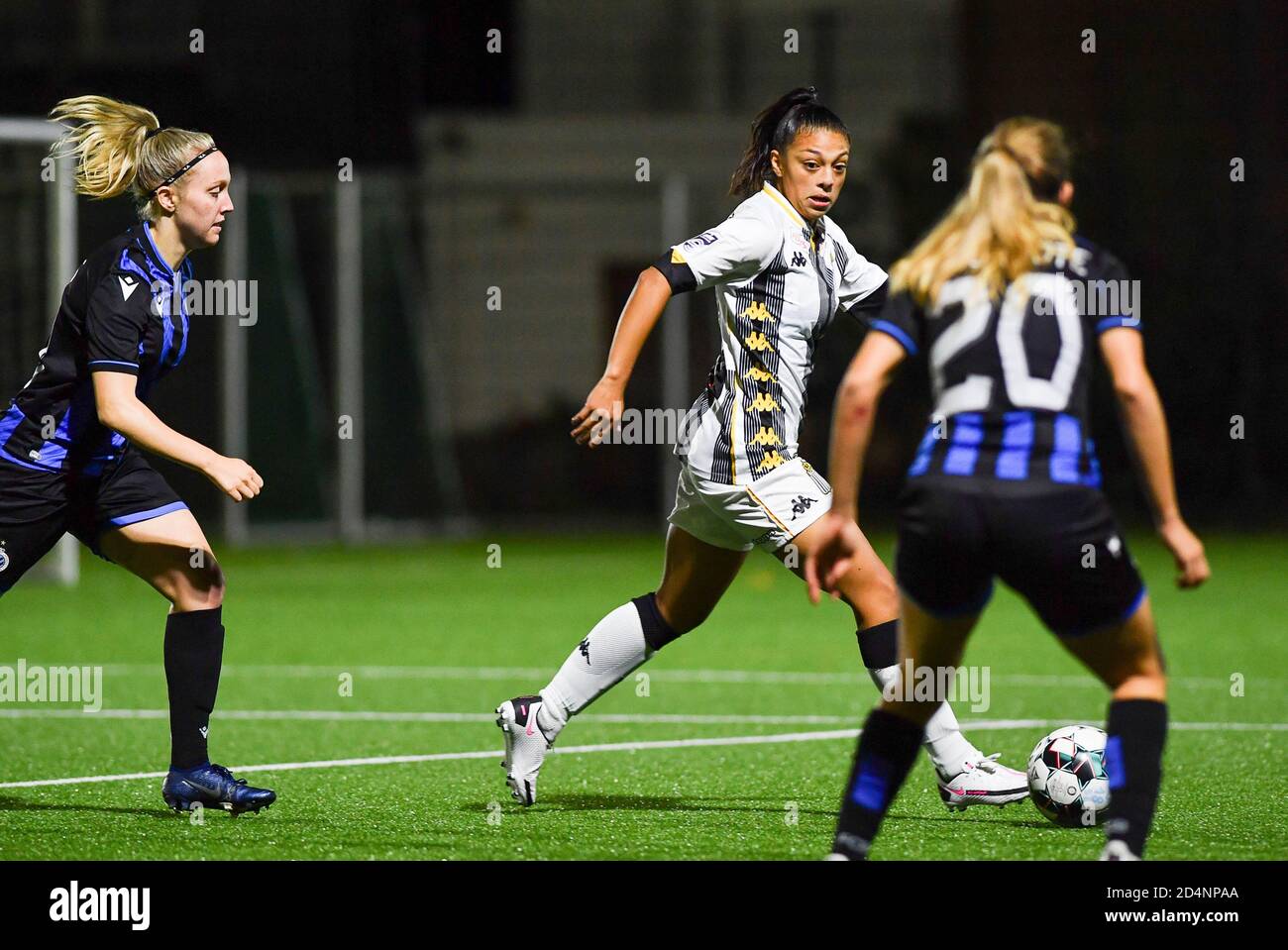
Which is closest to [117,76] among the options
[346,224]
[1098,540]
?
[346,224]

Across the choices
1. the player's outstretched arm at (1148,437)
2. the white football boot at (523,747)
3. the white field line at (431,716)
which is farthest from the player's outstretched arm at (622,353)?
the white field line at (431,716)

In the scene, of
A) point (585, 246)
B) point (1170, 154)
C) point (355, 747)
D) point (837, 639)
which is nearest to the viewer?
point (355, 747)

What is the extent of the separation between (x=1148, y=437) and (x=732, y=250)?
1758 millimetres

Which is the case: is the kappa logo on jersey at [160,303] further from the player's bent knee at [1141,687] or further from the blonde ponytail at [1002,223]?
the player's bent knee at [1141,687]

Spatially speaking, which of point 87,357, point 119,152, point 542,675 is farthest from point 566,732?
point 119,152

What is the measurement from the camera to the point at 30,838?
5699 millimetres

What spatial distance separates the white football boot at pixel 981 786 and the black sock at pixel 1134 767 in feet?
4.97

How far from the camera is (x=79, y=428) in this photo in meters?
6.01

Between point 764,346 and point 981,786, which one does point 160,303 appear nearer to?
point 764,346

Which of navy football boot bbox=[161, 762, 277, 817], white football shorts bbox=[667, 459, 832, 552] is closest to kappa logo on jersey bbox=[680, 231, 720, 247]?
white football shorts bbox=[667, 459, 832, 552]

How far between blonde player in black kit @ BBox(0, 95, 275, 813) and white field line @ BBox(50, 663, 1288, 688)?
155 inches

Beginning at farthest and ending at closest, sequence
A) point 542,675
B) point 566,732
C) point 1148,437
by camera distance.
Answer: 1. point 542,675
2. point 566,732
3. point 1148,437
